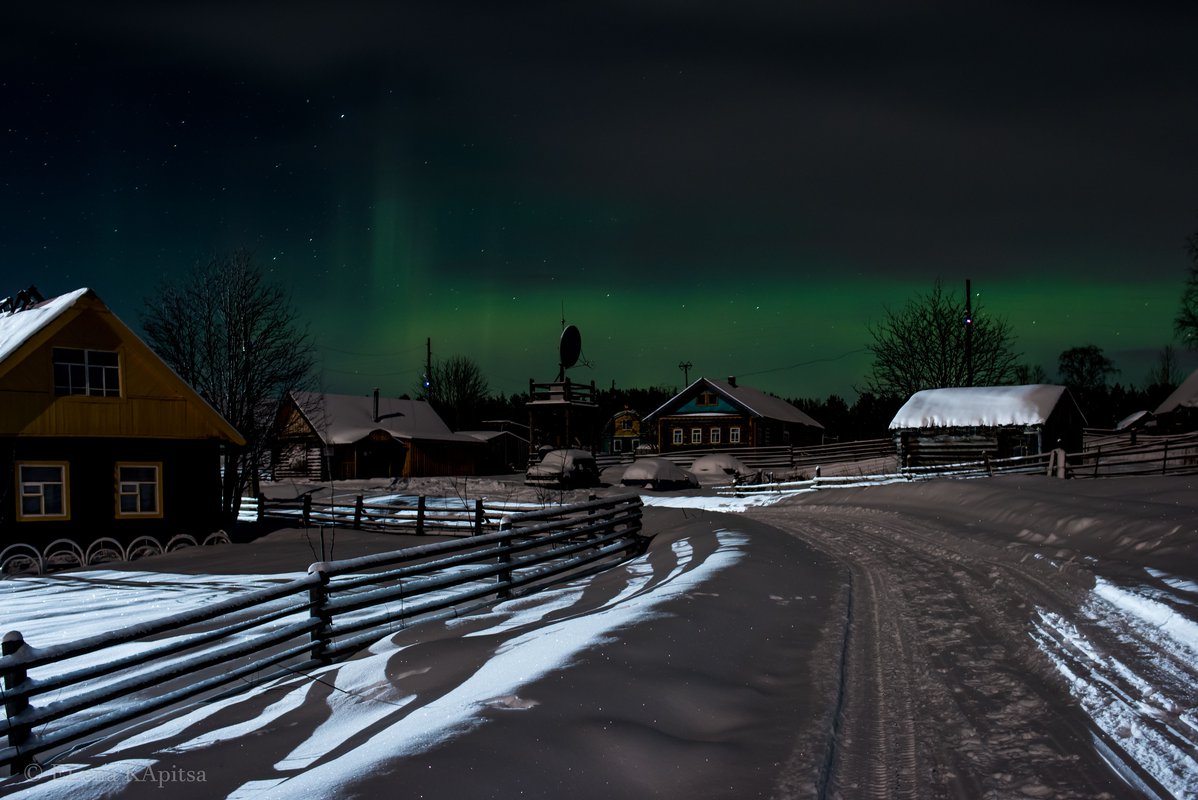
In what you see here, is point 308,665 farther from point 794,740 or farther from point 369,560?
point 794,740

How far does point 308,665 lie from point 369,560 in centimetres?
127

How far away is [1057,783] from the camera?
14.9 feet

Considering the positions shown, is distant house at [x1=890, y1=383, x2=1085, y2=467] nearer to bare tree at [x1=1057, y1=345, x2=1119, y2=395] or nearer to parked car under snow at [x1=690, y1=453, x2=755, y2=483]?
parked car under snow at [x1=690, y1=453, x2=755, y2=483]

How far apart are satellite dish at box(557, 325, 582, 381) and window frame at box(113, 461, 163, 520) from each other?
2692 cm

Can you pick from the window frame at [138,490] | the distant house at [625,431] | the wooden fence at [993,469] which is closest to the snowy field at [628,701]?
the window frame at [138,490]

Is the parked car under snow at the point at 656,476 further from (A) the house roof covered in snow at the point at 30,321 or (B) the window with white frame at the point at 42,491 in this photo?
(A) the house roof covered in snow at the point at 30,321

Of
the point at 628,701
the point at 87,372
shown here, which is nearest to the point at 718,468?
the point at 87,372

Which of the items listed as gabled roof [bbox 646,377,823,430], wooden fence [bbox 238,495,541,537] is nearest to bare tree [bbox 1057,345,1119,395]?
gabled roof [bbox 646,377,823,430]

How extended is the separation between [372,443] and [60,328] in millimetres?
36300

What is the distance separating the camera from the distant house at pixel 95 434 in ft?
71.5

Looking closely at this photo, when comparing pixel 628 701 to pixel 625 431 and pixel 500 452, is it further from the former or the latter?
pixel 625 431

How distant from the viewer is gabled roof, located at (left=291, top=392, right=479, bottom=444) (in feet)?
186

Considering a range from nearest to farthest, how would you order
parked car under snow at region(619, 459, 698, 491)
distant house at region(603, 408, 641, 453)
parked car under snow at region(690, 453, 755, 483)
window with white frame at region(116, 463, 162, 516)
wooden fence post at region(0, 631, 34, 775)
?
wooden fence post at region(0, 631, 34, 775)
window with white frame at region(116, 463, 162, 516)
parked car under snow at region(619, 459, 698, 491)
parked car under snow at region(690, 453, 755, 483)
distant house at region(603, 408, 641, 453)

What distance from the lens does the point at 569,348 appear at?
48625mm
